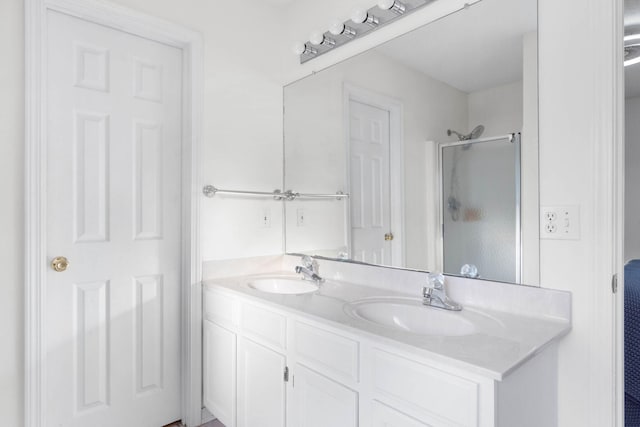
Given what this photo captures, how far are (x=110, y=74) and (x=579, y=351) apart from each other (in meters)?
2.10

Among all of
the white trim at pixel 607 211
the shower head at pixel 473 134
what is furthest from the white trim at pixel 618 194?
the shower head at pixel 473 134

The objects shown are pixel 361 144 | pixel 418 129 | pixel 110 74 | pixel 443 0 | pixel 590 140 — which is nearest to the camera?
pixel 590 140

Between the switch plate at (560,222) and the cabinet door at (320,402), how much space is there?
80cm

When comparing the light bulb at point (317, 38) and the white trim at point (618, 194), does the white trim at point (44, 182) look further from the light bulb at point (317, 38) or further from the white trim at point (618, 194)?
the white trim at point (618, 194)

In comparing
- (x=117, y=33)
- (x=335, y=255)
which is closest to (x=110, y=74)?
(x=117, y=33)

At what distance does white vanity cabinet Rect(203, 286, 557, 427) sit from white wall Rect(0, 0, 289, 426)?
0.44m

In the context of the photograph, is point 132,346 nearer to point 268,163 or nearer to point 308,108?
point 268,163

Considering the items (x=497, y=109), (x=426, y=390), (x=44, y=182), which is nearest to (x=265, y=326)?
(x=426, y=390)

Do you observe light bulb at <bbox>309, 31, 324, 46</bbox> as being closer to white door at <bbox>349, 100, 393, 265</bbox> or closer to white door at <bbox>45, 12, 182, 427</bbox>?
white door at <bbox>349, 100, 393, 265</bbox>

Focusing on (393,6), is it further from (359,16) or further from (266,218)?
(266,218)

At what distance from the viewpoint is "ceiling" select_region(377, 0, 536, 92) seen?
50.8 inches

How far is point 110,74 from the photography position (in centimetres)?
169

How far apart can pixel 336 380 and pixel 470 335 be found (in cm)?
44

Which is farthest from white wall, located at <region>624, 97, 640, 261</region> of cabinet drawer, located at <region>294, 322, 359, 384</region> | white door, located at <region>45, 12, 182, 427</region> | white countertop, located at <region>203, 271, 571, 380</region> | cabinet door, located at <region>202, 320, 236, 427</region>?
white door, located at <region>45, 12, 182, 427</region>
